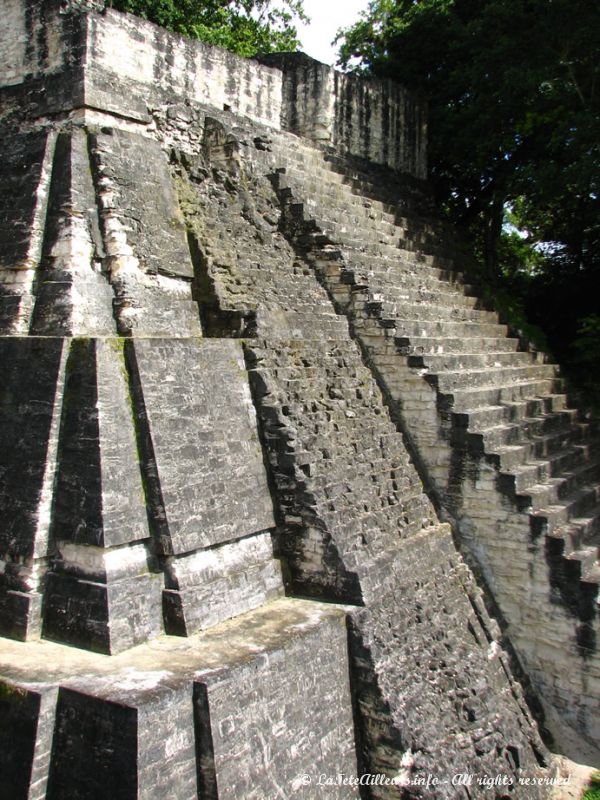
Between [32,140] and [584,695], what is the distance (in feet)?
22.2

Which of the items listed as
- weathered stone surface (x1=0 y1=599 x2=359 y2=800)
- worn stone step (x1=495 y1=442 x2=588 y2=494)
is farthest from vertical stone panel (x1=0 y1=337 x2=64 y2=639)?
worn stone step (x1=495 y1=442 x2=588 y2=494)

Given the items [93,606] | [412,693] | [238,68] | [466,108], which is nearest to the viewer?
[93,606]

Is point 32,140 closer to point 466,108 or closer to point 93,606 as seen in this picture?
point 93,606

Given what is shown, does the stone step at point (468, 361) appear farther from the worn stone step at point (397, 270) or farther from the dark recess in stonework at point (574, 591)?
the dark recess in stonework at point (574, 591)

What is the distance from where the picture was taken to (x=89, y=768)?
177 inches

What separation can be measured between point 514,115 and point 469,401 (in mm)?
5341

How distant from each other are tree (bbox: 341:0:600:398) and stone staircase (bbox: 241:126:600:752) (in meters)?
2.13

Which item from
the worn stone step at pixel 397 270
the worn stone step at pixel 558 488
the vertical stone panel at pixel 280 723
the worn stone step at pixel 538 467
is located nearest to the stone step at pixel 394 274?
the worn stone step at pixel 397 270

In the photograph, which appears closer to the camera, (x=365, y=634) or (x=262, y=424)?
(x=365, y=634)

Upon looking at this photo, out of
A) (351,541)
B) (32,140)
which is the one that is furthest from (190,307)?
(351,541)

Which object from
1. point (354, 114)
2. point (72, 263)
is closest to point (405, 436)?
point (72, 263)

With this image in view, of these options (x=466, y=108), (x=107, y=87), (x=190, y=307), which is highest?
(x=466, y=108)

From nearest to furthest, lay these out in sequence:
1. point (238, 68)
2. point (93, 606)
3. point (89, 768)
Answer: point (89, 768) < point (93, 606) < point (238, 68)

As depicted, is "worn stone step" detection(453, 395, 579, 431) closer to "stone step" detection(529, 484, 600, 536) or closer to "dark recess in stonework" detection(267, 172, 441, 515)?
"dark recess in stonework" detection(267, 172, 441, 515)
